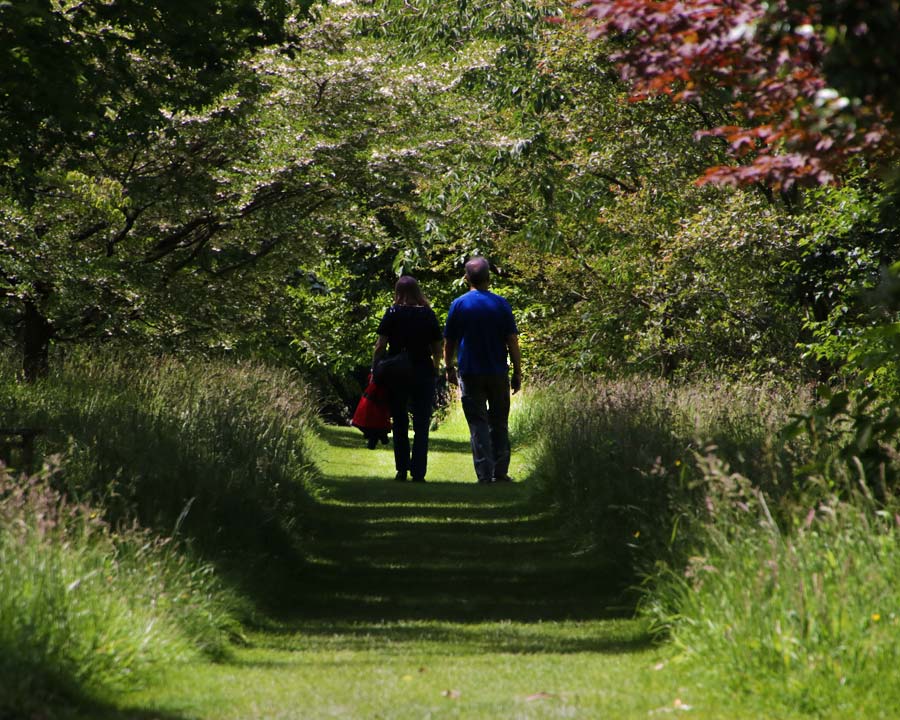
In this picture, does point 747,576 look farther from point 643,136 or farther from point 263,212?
point 263,212

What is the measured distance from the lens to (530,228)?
68.1 ft

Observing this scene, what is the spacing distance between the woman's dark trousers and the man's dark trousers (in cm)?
44

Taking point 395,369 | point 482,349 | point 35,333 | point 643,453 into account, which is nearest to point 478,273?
point 482,349

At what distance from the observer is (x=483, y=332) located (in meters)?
14.1

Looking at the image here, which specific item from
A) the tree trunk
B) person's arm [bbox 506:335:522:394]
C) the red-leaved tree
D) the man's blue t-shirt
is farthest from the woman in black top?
the red-leaved tree

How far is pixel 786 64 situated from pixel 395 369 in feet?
30.6

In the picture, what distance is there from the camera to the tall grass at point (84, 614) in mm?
5738

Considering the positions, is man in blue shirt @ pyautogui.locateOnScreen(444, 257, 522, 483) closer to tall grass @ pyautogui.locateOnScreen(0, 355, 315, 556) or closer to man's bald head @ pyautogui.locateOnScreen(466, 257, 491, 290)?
man's bald head @ pyautogui.locateOnScreen(466, 257, 491, 290)

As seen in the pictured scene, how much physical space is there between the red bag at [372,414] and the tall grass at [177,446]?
2.36 ft

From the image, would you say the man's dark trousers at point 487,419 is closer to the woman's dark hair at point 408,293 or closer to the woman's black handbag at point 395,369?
the woman's black handbag at point 395,369

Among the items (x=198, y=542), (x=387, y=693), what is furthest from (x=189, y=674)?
(x=198, y=542)

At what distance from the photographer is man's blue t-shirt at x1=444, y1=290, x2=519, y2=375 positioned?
46.4ft

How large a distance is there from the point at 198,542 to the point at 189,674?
2516 mm

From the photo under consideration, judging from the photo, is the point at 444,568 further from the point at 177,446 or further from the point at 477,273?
the point at 477,273
